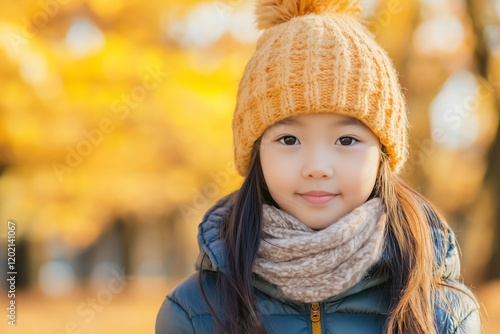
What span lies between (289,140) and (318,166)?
0.14 m

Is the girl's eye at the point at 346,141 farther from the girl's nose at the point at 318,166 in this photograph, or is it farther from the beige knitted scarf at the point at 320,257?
the beige knitted scarf at the point at 320,257

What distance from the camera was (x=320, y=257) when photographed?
189cm

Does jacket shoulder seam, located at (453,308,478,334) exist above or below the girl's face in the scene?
below

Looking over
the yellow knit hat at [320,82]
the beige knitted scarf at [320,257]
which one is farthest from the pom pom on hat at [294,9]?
the beige knitted scarf at [320,257]

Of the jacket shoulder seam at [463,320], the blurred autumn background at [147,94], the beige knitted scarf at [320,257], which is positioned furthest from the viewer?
the blurred autumn background at [147,94]

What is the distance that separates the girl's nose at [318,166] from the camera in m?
1.90

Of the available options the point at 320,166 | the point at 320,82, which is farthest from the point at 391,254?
the point at 320,82

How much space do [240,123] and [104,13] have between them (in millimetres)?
6485

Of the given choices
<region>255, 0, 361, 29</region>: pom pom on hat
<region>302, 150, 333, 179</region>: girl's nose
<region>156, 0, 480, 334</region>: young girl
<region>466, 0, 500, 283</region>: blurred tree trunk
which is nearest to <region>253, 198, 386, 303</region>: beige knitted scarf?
<region>156, 0, 480, 334</region>: young girl

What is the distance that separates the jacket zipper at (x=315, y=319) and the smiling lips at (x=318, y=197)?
30 cm

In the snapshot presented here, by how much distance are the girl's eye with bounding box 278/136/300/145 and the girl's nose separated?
0.25 ft

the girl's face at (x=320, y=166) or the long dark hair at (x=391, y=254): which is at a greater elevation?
the girl's face at (x=320, y=166)

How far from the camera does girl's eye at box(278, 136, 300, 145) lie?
6.48 ft

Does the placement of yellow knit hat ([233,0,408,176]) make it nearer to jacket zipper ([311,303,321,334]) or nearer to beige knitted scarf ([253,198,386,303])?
beige knitted scarf ([253,198,386,303])
